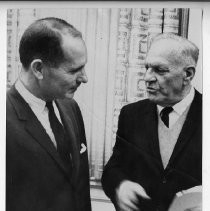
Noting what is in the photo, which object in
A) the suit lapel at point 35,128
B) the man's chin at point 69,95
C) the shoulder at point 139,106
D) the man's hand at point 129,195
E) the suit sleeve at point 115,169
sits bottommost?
the man's hand at point 129,195

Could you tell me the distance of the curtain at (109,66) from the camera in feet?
3.93

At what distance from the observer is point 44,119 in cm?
122

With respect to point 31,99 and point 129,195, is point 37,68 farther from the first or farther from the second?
point 129,195

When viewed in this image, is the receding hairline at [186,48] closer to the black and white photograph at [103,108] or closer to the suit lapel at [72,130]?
the black and white photograph at [103,108]

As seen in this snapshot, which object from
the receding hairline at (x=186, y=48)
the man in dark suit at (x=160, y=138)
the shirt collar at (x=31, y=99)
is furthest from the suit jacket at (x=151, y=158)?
the shirt collar at (x=31, y=99)

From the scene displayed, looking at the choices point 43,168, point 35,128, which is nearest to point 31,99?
point 35,128

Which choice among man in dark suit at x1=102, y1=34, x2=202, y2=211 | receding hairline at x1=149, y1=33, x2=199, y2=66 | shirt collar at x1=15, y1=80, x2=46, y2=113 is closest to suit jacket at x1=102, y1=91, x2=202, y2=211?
man in dark suit at x1=102, y1=34, x2=202, y2=211

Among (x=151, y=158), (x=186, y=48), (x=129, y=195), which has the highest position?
(x=186, y=48)

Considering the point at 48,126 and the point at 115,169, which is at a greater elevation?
the point at 48,126

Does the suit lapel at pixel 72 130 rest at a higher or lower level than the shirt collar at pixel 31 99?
lower

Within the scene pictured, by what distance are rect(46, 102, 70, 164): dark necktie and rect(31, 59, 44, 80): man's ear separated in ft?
0.31

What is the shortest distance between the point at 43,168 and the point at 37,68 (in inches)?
12.6

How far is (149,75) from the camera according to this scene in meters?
1.19
